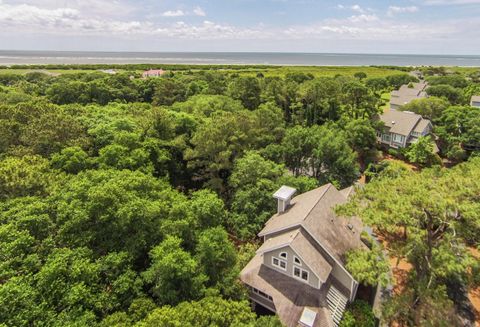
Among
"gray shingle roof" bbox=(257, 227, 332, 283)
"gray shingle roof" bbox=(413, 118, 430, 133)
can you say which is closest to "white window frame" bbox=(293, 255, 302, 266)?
"gray shingle roof" bbox=(257, 227, 332, 283)

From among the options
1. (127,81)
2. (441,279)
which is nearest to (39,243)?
Result: (441,279)

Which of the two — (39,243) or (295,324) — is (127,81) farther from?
(295,324)

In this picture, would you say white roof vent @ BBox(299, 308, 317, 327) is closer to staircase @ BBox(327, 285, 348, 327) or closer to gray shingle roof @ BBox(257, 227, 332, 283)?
staircase @ BBox(327, 285, 348, 327)

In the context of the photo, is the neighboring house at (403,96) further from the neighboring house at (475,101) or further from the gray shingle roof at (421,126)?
the gray shingle roof at (421,126)

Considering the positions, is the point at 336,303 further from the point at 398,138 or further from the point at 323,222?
the point at 398,138

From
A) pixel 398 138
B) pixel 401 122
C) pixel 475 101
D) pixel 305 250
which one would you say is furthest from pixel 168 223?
pixel 475 101

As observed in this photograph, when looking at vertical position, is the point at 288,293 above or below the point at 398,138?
below
